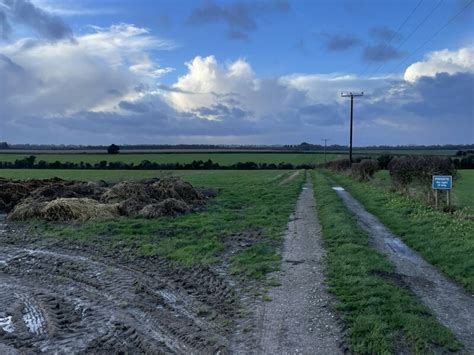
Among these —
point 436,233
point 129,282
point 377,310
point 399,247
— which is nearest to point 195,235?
point 129,282

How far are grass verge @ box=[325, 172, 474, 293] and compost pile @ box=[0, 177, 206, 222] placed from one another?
830cm

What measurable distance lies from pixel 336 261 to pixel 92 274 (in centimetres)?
482

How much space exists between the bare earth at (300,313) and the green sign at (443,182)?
372 inches

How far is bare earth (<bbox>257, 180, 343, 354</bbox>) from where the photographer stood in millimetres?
5227

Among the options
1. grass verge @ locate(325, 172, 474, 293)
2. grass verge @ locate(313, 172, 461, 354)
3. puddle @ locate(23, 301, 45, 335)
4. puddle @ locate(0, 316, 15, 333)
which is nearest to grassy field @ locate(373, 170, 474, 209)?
grass verge @ locate(325, 172, 474, 293)

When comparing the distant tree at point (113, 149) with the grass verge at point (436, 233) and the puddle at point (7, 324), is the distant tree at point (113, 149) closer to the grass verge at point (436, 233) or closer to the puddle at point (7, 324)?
the grass verge at point (436, 233)

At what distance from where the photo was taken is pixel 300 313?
6309 mm

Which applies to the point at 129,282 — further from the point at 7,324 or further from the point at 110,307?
the point at 7,324

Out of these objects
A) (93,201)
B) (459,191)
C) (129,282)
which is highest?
(93,201)

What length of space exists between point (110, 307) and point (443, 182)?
15.1m

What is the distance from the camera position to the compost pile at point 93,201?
1653 centimetres

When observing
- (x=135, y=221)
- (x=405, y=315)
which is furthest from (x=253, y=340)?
(x=135, y=221)

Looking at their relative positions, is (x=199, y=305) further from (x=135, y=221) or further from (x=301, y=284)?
(x=135, y=221)

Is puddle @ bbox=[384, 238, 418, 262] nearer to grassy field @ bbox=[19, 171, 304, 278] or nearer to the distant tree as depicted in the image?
grassy field @ bbox=[19, 171, 304, 278]
